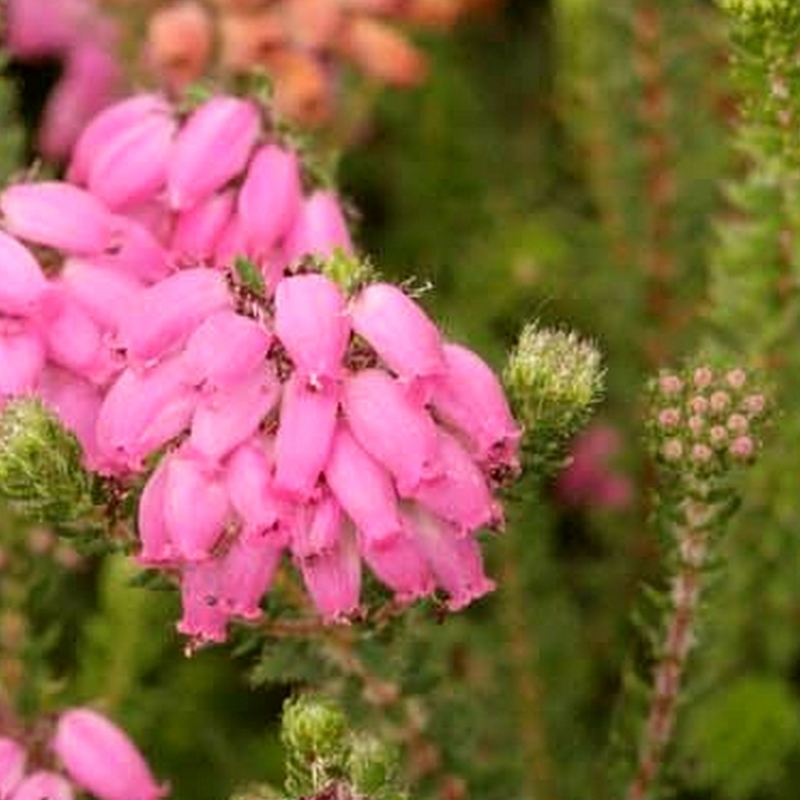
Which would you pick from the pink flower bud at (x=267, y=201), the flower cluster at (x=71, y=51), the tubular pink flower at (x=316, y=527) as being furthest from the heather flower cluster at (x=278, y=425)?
the flower cluster at (x=71, y=51)

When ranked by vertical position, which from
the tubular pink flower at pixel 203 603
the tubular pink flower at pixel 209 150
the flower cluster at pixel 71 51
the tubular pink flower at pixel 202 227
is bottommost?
the tubular pink flower at pixel 203 603

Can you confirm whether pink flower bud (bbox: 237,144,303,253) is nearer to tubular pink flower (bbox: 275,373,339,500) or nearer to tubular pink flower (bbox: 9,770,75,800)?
tubular pink flower (bbox: 275,373,339,500)

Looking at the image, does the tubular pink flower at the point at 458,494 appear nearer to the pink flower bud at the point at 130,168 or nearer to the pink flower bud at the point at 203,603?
the pink flower bud at the point at 203,603

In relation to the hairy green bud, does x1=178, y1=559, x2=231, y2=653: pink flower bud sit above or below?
below

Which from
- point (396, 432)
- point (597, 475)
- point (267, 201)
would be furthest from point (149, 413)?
point (597, 475)

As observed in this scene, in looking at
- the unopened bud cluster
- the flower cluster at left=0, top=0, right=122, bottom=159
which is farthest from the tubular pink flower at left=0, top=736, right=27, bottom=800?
the flower cluster at left=0, top=0, right=122, bottom=159

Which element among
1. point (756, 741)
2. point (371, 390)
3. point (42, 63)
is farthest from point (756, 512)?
point (42, 63)

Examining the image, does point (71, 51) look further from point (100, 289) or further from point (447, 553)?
point (447, 553)
